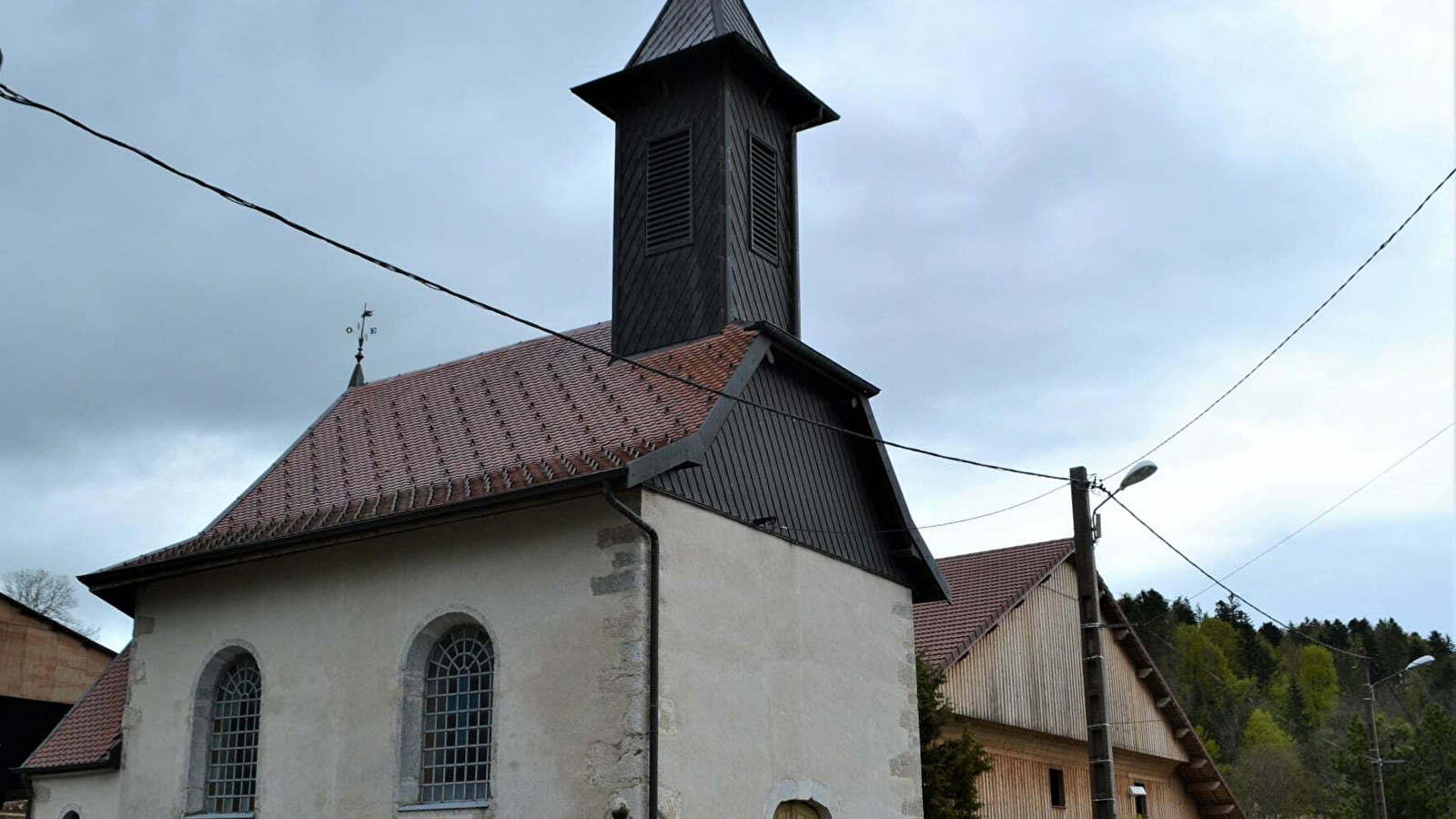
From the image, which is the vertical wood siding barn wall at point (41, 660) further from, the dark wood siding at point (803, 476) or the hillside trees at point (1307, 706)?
the hillside trees at point (1307, 706)

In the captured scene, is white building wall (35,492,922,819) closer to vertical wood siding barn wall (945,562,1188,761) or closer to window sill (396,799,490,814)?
window sill (396,799,490,814)

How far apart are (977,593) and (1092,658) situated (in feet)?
40.1

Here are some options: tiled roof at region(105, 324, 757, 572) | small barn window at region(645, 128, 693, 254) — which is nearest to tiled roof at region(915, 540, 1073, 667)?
tiled roof at region(105, 324, 757, 572)

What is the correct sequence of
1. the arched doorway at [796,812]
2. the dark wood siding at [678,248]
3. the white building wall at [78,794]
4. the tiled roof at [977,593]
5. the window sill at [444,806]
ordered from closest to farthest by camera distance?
the window sill at [444,806] < the arched doorway at [796,812] < the dark wood siding at [678,248] < the white building wall at [78,794] < the tiled roof at [977,593]

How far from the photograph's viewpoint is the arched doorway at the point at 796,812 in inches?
580

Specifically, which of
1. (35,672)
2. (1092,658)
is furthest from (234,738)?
(35,672)

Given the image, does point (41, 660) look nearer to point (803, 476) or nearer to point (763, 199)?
point (763, 199)

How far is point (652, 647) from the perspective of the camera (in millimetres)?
13195

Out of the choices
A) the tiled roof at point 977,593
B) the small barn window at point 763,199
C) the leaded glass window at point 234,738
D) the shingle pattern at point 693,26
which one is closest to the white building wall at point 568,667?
the leaded glass window at point 234,738

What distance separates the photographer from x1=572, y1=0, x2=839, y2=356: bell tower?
56.8ft

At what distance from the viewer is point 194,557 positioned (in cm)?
1628

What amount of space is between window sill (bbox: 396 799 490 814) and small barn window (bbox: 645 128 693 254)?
279 inches

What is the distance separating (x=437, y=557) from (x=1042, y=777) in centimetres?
1472

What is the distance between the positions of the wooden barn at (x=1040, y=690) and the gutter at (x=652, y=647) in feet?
32.1
